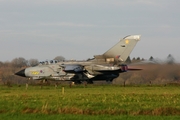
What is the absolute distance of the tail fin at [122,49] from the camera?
62625 mm

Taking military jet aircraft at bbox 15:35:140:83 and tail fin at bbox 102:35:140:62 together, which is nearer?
military jet aircraft at bbox 15:35:140:83

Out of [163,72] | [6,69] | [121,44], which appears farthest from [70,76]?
[6,69]

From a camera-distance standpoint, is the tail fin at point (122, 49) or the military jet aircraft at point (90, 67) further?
the tail fin at point (122, 49)

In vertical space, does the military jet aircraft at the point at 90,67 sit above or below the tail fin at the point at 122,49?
below

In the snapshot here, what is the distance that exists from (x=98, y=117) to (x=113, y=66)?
133 ft

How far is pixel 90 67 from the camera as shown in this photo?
62.2m

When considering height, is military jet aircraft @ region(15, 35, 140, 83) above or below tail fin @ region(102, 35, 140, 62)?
below

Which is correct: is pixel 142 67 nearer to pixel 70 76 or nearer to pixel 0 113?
pixel 70 76

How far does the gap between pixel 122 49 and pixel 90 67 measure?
5379 millimetres

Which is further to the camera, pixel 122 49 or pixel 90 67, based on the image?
pixel 122 49

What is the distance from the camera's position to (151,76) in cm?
5334

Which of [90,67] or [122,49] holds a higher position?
[122,49]

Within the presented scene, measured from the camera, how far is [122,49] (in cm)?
6316

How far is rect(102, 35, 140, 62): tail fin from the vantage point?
205 ft
